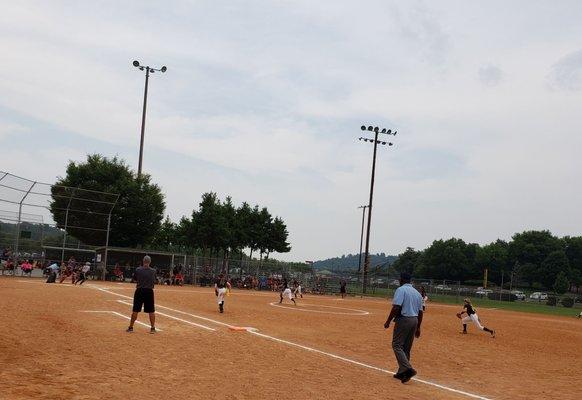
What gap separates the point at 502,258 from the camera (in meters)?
143

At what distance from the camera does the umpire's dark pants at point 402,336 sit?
1031 cm

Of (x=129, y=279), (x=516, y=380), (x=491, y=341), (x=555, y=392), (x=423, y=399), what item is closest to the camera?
(x=423, y=399)

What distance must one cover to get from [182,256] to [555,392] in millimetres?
40889

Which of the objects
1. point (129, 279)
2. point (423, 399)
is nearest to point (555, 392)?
point (423, 399)

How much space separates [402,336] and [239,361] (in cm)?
318

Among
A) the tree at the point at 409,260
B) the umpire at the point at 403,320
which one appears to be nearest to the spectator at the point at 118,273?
the umpire at the point at 403,320

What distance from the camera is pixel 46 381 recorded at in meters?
8.24

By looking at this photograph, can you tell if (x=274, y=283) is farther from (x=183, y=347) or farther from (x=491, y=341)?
(x=183, y=347)

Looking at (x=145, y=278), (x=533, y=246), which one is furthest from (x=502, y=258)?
(x=145, y=278)

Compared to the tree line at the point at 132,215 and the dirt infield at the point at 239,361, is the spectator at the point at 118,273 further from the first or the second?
the dirt infield at the point at 239,361

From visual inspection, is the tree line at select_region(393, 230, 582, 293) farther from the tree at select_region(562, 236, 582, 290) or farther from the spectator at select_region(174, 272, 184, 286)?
the spectator at select_region(174, 272, 184, 286)

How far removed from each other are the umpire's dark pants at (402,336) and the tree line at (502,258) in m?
130

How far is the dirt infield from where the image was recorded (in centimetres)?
861

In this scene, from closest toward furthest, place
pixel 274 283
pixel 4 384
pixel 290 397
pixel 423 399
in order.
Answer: pixel 4 384 → pixel 290 397 → pixel 423 399 → pixel 274 283
